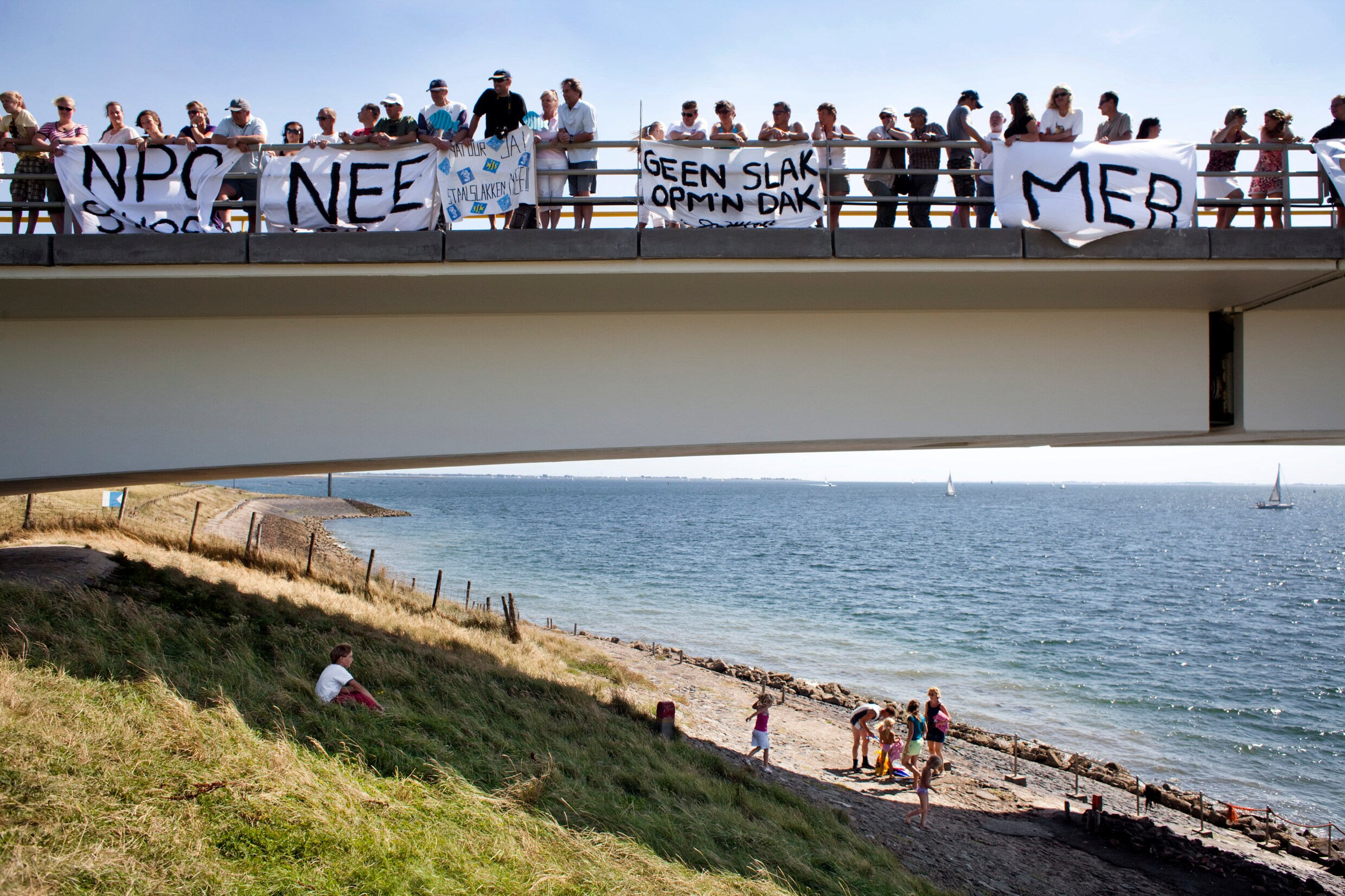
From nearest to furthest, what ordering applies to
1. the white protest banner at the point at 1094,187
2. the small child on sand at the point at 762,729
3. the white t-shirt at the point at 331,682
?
1. the white protest banner at the point at 1094,187
2. the white t-shirt at the point at 331,682
3. the small child on sand at the point at 762,729

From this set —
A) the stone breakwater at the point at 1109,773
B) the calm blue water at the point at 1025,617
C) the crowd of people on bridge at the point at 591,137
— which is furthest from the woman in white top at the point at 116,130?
the calm blue water at the point at 1025,617

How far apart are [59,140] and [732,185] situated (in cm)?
673

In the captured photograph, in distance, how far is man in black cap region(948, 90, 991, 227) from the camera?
8062mm

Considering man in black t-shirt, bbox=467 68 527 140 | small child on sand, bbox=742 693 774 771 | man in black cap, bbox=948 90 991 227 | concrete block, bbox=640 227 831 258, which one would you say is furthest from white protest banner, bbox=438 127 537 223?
small child on sand, bbox=742 693 774 771

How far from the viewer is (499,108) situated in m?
7.94

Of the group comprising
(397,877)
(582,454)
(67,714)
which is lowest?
(397,877)

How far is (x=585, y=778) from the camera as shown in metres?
7.87

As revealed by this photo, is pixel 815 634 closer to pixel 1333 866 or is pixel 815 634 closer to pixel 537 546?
pixel 1333 866

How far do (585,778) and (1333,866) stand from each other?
13743mm

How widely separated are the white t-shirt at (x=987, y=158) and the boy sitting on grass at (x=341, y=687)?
806 centimetres

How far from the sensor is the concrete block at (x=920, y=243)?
273 inches

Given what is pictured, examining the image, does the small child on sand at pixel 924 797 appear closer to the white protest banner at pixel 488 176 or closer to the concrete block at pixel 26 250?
the white protest banner at pixel 488 176

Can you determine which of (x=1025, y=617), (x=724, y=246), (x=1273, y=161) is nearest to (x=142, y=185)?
(x=724, y=246)

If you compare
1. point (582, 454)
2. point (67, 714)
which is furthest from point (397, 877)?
point (582, 454)
